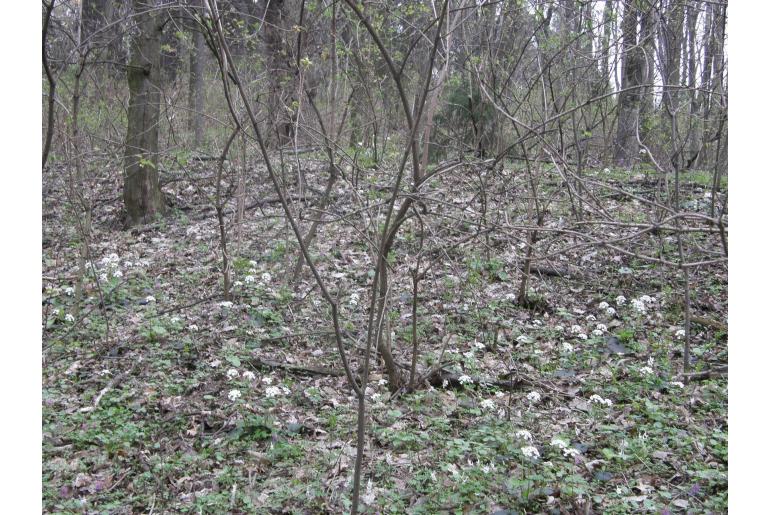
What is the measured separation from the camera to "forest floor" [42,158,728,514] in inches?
128

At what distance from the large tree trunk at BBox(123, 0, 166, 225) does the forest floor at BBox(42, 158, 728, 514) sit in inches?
63.6

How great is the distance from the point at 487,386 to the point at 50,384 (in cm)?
312

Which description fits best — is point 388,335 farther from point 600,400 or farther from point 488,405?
point 600,400

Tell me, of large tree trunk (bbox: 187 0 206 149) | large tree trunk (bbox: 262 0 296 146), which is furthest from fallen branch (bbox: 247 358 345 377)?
large tree trunk (bbox: 187 0 206 149)

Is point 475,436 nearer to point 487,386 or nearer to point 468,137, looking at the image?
point 487,386

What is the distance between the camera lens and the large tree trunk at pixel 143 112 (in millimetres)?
7859

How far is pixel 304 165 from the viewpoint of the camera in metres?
9.20

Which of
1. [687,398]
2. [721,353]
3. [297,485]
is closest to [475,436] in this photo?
[297,485]

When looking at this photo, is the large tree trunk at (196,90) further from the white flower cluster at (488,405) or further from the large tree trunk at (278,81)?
the white flower cluster at (488,405)

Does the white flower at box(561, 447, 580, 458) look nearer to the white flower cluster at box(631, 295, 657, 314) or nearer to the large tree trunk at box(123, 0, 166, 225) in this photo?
the white flower cluster at box(631, 295, 657, 314)

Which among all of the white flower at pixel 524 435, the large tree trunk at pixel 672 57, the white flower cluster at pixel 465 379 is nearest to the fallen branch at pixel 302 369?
the white flower cluster at pixel 465 379

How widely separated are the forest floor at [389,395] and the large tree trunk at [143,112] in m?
1.62

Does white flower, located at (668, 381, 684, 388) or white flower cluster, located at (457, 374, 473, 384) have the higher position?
white flower cluster, located at (457, 374, 473, 384)

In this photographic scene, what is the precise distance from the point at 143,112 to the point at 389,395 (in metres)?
5.69
